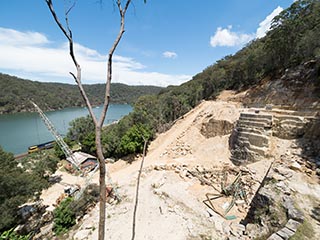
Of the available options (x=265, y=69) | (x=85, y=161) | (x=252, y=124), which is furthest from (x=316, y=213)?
(x=265, y=69)

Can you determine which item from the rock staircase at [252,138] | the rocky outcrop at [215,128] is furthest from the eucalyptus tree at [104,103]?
the rocky outcrop at [215,128]

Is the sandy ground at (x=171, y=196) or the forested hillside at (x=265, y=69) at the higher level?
the forested hillside at (x=265, y=69)

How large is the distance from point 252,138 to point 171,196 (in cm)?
638

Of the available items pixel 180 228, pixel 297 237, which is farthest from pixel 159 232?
pixel 297 237

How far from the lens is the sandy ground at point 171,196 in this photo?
7.23m

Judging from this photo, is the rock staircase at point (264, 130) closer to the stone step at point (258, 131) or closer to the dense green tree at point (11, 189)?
the stone step at point (258, 131)

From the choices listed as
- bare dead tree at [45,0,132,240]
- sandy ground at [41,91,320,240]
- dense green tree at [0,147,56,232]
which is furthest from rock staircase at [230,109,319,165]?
dense green tree at [0,147,56,232]

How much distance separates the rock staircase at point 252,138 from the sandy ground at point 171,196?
2.25 feet

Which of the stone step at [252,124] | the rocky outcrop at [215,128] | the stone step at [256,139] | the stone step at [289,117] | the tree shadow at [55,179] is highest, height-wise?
the stone step at [289,117]

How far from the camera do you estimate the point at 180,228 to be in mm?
7137

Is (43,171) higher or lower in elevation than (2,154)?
lower

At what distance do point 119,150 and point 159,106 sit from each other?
10513 millimetres

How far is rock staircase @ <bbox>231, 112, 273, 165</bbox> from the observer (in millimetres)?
10406

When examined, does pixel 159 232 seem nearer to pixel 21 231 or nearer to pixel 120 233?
pixel 120 233
